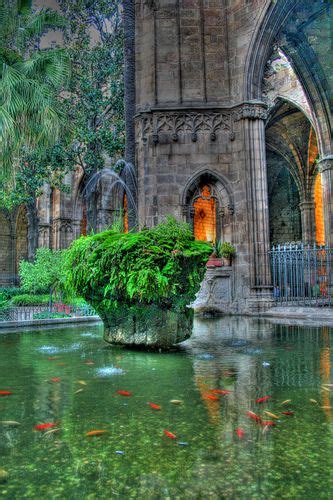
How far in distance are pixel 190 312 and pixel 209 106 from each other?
9653mm

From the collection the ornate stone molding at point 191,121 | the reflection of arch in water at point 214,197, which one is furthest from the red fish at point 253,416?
the ornate stone molding at point 191,121

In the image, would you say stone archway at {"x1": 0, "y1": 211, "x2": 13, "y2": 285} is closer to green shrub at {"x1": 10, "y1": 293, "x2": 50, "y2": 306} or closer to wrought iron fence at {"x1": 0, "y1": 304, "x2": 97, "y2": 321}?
green shrub at {"x1": 10, "y1": 293, "x2": 50, "y2": 306}

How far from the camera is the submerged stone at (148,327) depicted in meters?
5.71

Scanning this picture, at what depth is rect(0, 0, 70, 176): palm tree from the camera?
12.6 meters

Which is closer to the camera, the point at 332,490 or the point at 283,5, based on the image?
Result: the point at 332,490

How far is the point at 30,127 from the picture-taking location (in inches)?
538

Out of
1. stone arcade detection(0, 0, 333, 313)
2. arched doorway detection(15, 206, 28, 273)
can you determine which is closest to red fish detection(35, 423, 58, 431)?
stone arcade detection(0, 0, 333, 313)

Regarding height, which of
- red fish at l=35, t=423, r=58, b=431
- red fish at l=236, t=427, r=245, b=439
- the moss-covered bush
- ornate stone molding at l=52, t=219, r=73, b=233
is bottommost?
red fish at l=236, t=427, r=245, b=439

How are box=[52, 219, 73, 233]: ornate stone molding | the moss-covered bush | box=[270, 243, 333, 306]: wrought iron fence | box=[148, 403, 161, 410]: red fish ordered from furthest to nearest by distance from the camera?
box=[52, 219, 73, 233]: ornate stone molding, box=[270, 243, 333, 306]: wrought iron fence, the moss-covered bush, box=[148, 403, 161, 410]: red fish

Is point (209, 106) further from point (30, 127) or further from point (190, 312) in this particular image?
point (190, 312)

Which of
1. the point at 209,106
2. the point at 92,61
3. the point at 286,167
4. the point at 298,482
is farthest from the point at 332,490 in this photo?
the point at 286,167

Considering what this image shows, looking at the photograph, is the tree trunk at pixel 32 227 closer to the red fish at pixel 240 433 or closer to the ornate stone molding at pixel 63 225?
the ornate stone molding at pixel 63 225

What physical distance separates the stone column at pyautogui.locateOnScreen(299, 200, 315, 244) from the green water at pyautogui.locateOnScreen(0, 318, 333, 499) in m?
23.5

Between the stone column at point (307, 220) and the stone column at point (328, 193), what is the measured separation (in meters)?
8.62
